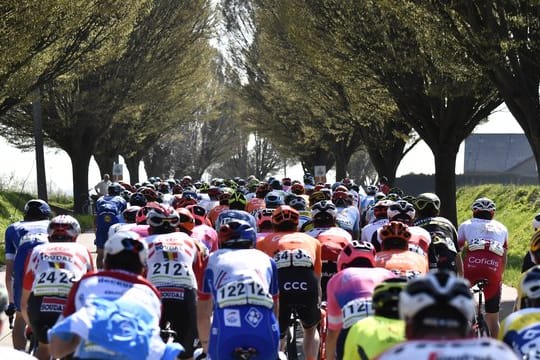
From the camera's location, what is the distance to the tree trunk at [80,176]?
121 ft

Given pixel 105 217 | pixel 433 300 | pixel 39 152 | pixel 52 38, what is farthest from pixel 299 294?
pixel 39 152

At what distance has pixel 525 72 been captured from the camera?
15547 millimetres

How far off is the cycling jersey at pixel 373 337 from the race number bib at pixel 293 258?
319 cm

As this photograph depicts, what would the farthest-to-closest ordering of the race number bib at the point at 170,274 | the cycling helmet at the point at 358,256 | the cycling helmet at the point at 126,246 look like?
the race number bib at the point at 170,274 < the cycling helmet at the point at 358,256 < the cycling helmet at the point at 126,246

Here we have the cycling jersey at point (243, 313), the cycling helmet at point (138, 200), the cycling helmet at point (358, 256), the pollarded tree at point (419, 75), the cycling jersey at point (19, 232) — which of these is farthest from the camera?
the pollarded tree at point (419, 75)

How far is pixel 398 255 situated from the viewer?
7.18m

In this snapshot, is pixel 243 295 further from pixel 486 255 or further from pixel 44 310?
pixel 486 255

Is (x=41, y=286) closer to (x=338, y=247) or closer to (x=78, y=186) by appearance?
(x=338, y=247)

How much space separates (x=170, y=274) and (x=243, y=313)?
4.31 ft

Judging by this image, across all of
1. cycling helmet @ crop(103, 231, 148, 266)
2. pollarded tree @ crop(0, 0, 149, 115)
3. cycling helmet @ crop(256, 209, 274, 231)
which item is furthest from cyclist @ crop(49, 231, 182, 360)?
pollarded tree @ crop(0, 0, 149, 115)

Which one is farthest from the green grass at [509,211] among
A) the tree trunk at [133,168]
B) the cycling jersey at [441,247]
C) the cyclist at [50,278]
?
the tree trunk at [133,168]

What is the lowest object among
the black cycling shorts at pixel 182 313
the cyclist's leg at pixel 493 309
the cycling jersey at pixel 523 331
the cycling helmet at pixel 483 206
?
the cyclist's leg at pixel 493 309

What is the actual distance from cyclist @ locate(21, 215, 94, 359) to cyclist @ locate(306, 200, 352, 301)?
273 centimetres

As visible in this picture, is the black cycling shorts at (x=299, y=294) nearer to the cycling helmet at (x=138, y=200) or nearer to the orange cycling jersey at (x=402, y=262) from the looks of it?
the orange cycling jersey at (x=402, y=262)
